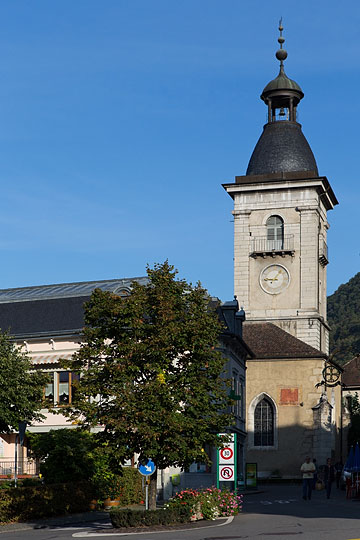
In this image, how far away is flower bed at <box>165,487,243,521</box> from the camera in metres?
27.4

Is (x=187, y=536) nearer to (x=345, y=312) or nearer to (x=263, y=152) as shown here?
(x=263, y=152)

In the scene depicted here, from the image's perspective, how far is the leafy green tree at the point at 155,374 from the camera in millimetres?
26141

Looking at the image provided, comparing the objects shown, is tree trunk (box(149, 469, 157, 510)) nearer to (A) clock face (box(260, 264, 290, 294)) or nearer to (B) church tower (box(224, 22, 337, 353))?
(B) church tower (box(224, 22, 337, 353))

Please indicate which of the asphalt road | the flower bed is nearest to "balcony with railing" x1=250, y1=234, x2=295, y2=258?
the asphalt road

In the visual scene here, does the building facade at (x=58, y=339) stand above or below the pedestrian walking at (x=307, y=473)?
above

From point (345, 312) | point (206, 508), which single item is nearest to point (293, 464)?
point (206, 508)

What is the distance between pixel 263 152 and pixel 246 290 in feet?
34.7

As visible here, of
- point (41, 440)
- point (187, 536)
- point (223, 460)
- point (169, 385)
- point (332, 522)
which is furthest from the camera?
point (41, 440)

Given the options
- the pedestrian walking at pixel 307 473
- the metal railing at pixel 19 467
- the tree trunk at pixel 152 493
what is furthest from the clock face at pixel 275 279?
the tree trunk at pixel 152 493

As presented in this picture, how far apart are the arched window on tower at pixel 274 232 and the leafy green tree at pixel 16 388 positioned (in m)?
35.4

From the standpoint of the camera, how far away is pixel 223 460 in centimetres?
2914

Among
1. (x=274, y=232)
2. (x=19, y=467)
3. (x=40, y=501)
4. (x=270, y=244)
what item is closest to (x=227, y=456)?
(x=40, y=501)

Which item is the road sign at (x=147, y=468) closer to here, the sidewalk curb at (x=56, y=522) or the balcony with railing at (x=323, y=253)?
the sidewalk curb at (x=56, y=522)

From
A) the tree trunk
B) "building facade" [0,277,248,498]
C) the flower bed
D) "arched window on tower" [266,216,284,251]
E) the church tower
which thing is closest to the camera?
the tree trunk
